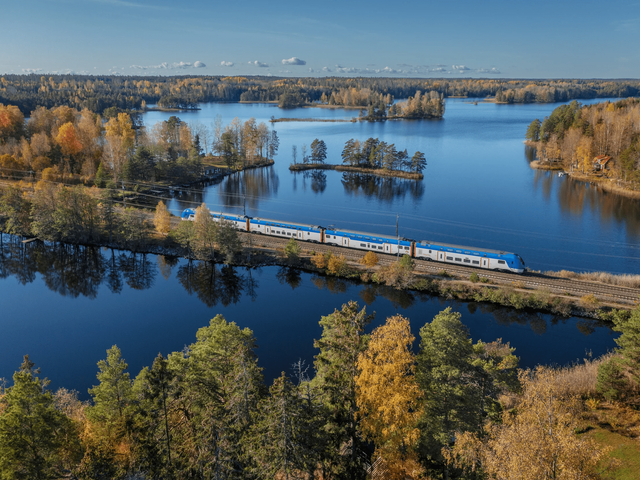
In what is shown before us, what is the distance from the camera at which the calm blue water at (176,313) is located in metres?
29.9

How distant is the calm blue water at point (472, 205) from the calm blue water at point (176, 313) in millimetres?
13368

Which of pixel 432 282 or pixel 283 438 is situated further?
pixel 432 282

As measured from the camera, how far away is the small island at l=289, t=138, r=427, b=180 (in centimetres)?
8362

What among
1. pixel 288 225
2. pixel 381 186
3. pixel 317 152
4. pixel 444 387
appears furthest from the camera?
pixel 317 152

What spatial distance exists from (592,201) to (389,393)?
64767mm

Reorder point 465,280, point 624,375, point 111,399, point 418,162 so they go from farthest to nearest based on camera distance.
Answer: point 418,162 < point 465,280 < point 624,375 < point 111,399

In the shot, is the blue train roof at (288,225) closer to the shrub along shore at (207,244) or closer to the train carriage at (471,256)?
the shrub along shore at (207,244)

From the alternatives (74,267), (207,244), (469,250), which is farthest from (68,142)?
(469,250)

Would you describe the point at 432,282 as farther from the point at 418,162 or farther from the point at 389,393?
the point at 418,162

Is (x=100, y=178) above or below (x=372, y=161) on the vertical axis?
below

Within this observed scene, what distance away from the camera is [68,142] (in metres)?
75.7

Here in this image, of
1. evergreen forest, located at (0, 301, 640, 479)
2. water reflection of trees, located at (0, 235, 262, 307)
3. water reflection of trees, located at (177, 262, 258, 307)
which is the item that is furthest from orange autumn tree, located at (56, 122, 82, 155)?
evergreen forest, located at (0, 301, 640, 479)

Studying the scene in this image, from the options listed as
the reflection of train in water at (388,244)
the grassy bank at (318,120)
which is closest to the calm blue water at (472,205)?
the reflection of train in water at (388,244)

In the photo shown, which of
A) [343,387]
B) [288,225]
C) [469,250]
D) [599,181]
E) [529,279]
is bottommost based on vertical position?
[529,279]
